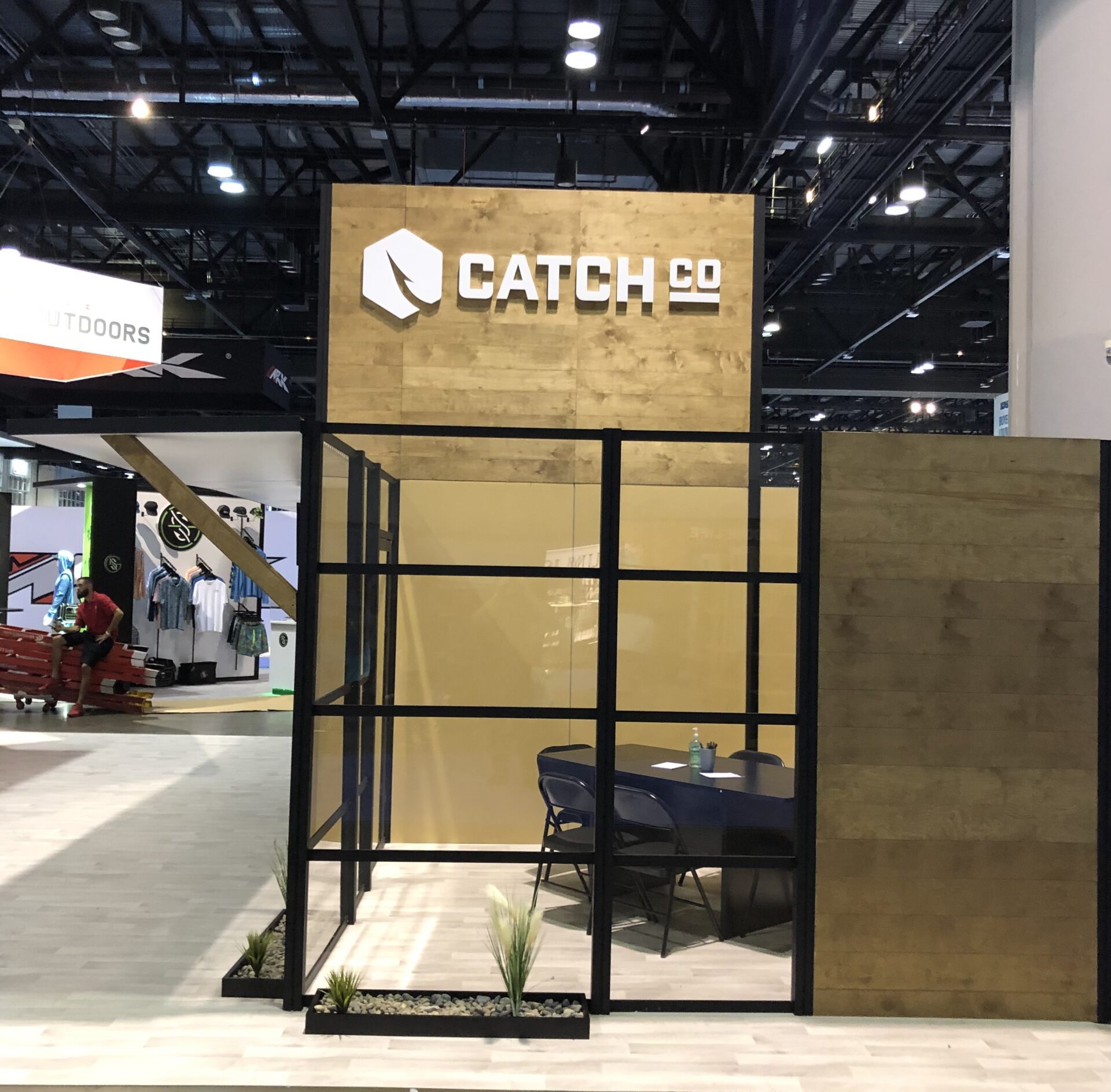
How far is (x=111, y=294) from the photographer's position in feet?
28.2

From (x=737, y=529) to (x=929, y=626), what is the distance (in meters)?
0.90

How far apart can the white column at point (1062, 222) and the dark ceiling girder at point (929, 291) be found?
736 centimetres

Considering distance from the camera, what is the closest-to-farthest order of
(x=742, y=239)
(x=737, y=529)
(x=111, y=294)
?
1. (x=737, y=529)
2. (x=742, y=239)
3. (x=111, y=294)

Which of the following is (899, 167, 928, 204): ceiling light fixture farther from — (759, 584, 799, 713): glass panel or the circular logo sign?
the circular logo sign

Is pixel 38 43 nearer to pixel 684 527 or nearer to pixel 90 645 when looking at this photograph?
pixel 90 645

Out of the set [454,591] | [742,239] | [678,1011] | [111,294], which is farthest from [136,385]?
[678,1011]

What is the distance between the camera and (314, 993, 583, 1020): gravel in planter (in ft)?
12.8

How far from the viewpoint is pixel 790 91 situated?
8.16 m

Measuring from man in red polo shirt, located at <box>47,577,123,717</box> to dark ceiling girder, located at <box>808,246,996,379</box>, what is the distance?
37.7 ft

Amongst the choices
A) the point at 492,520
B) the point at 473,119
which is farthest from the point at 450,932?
the point at 473,119

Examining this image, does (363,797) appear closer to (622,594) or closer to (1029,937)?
(622,594)

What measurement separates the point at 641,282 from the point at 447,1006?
457 centimetres

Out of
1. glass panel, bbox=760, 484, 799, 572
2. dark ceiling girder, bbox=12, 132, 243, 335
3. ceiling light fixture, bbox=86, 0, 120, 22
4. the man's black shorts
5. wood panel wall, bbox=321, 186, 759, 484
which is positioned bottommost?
the man's black shorts

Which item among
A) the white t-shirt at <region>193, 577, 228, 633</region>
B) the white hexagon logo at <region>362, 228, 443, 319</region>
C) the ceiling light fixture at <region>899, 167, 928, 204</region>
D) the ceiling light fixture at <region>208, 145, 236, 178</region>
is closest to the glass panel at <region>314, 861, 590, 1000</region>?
the white hexagon logo at <region>362, 228, 443, 319</region>
